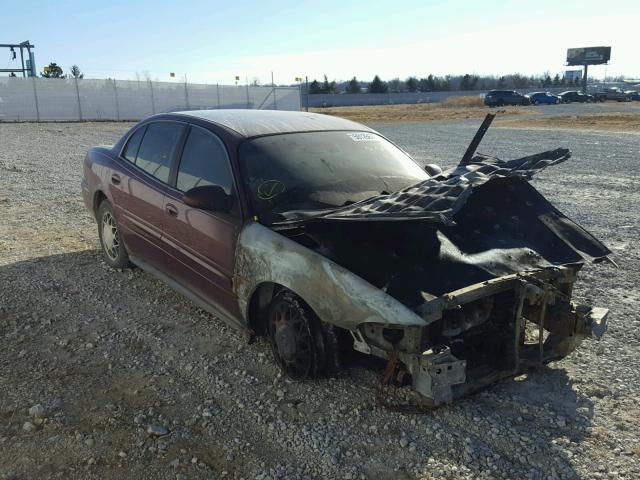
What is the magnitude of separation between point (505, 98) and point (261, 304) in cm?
5432

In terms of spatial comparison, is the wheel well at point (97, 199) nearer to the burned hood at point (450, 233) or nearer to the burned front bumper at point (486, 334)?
the burned hood at point (450, 233)

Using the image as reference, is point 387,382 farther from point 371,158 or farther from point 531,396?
point 371,158

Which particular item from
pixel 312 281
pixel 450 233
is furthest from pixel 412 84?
pixel 312 281

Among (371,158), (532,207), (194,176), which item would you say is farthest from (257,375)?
(532,207)

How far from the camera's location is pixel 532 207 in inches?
154

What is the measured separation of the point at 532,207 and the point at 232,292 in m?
2.16

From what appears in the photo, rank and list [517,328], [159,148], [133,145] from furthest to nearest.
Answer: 1. [133,145]
2. [159,148]
3. [517,328]

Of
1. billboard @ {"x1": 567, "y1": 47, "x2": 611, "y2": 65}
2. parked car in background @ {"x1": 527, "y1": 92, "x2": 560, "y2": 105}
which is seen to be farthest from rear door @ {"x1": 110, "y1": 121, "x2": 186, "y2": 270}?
billboard @ {"x1": 567, "y1": 47, "x2": 611, "y2": 65}

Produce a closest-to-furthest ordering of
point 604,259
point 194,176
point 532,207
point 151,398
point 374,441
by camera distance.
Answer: point 374,441 → point 151,398 → point 604,259 → point 532,207 → point 194,176

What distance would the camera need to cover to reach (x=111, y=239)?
5691mm

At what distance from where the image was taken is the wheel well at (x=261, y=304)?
3.60 metres

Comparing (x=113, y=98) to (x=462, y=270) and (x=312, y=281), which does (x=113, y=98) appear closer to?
(x=312, y=281)

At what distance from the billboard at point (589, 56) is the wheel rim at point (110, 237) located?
98170mm

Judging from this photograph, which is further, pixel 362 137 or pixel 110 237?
pixel 110 237
